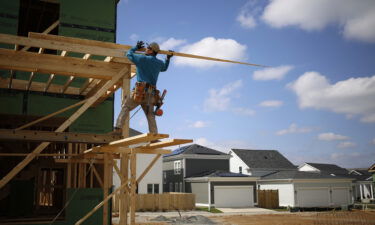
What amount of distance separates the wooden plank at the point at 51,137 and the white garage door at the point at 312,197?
32.2 meters

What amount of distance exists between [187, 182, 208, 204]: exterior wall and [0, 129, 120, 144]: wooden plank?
98.2 feet

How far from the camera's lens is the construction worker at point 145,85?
8188 millimetres

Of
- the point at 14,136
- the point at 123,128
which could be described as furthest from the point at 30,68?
the point at 123,128

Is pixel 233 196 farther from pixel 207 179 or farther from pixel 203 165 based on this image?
pixel 203 165

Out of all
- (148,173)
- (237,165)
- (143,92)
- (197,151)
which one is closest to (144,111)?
(143,92)

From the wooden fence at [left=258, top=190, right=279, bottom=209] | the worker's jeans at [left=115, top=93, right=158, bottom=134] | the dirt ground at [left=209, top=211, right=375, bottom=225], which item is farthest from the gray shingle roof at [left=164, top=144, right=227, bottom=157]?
the worker's jeans at [left=115, top=93, right=158, bottom=134]

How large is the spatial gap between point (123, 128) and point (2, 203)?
10349mm

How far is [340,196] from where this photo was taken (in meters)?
38.9

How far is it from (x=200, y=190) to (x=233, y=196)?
3669 mm

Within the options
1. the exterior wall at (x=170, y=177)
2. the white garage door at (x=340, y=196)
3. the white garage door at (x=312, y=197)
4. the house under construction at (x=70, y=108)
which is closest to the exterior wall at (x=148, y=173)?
the exterior wall at (x=170, y=177)

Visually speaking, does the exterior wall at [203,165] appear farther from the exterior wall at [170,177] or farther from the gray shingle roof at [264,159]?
the gray shingle roof at [264,159]

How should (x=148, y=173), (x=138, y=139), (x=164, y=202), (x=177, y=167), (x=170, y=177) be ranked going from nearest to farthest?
(x=138, y=139)
(x=164, y=202)
(x=148, y=173)
(x=177, y=167)
(x=170, y=177)

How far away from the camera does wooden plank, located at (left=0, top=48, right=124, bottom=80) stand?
8.97 meters

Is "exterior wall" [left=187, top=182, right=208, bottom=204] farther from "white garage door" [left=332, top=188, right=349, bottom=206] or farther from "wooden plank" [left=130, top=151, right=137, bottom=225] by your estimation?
"wooden plank" [left=130, top=151, right=137, bottom=225]
